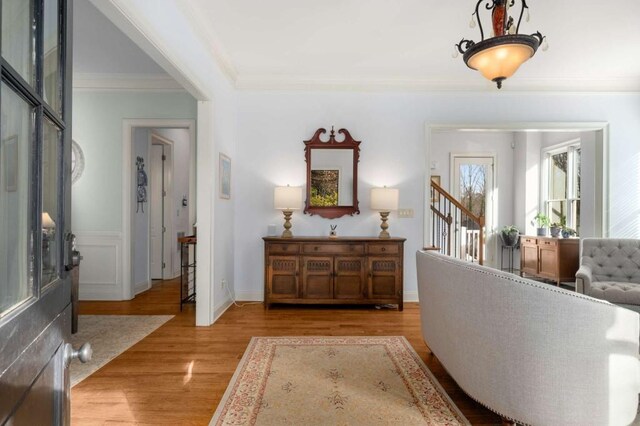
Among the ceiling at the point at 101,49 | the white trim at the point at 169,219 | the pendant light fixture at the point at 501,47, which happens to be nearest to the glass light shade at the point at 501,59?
the pendant light fixture at the point at 501,47

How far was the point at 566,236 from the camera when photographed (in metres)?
5.45

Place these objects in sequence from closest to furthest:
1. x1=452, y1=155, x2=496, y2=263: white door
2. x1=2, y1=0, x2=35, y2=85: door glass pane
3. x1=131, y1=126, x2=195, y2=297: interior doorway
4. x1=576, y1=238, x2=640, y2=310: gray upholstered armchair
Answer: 1. x1=2, y1=0, x2=35, y2=85: door glass pane
2. x1=576, y1=238, x2=640, y2=310: gray upholstered armchair
3. x1=131, y1=126, x2=195, y2=297: interior doorway
4. x1=452, y1=155, x2=496, y2=263: white door

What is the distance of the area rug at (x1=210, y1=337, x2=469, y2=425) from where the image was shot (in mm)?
1942

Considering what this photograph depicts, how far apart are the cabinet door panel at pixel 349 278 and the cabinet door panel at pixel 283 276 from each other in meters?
0.47

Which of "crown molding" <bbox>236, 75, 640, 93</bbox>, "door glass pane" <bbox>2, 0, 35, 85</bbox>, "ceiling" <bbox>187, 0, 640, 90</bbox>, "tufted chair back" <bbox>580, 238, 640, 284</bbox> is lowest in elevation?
"tufted chair back" <bbox>580, 238, 640, 284</bbox>

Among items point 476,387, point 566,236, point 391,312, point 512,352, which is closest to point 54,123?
point 512,352

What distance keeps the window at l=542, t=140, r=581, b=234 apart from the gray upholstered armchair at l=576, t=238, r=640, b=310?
2.32 m

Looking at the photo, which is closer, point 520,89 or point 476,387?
point 476,387

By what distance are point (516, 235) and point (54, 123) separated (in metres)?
7.11

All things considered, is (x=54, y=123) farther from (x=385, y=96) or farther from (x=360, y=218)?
(x=385, y=96)

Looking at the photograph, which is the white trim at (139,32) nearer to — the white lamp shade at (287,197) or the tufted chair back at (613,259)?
the white lamp shade at (287,197)

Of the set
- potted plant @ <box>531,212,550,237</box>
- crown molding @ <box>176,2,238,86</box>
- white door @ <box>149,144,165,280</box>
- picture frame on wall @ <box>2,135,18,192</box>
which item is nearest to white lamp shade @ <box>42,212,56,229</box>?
picture frame on wall @ <box>2,135,18,192</box>

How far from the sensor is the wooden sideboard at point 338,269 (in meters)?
4.10

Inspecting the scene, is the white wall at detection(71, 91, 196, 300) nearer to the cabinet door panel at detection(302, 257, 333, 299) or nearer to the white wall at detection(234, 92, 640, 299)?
the white wall at detection(234, 92, 640, 299)
